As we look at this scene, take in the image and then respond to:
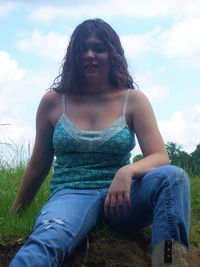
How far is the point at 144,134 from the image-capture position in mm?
3873

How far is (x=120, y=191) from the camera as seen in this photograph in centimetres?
349

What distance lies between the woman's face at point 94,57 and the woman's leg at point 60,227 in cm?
75

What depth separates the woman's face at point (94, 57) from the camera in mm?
4043

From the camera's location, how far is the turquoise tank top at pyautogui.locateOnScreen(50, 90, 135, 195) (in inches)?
151

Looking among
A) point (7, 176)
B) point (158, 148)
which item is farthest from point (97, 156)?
point (7, 176)

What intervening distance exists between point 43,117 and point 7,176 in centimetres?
189

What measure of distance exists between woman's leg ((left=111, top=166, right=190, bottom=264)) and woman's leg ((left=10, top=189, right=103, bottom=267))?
0.86 feet

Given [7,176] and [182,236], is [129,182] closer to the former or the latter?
[182,236]

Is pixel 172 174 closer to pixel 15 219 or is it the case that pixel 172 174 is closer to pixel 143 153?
pixel 143 153

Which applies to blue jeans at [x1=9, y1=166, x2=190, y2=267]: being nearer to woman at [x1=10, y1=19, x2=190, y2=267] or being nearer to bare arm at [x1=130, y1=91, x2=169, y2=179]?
woman at [x1=10, y1=19, x2=190, y2=267]

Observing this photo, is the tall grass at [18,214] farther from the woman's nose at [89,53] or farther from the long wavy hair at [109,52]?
the woman's nose at [89,53]

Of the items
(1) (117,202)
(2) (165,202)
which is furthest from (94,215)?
(2) (165,202)

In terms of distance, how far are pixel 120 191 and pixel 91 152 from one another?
466mm

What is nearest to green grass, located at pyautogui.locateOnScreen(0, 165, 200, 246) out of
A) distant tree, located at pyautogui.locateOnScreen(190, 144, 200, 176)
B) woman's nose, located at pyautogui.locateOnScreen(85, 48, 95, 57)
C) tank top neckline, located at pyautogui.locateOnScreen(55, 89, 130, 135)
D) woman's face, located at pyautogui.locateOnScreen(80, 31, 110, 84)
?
tank top neckline, located at pyautogui.locateOnScreen(55, 89, 130, 135)
